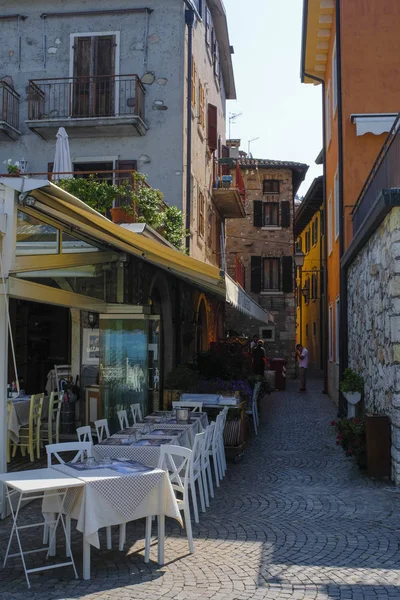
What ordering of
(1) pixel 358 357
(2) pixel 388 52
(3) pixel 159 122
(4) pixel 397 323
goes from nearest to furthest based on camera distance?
(4) pixel 397 323
(1) pixel 358 357
(2) pixel 388 52
(3) pixel 159 122

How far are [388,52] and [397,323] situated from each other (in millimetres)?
8507

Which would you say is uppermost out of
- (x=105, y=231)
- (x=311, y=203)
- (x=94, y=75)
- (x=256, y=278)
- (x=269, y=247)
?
(x=94, y=75)

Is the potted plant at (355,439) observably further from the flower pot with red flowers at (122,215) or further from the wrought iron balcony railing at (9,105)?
the wrought iron balcony railing at (9,105)

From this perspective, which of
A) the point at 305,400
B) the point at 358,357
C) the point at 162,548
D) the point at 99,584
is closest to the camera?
the point at 99,584

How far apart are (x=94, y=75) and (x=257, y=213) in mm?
14168

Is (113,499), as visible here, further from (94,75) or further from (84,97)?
(94,75)

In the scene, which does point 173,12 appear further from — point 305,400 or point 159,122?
point 305,400

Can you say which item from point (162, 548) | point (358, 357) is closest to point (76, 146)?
point (358, 357)

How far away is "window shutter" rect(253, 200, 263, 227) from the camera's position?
1152 inches

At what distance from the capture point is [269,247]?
2934 cm

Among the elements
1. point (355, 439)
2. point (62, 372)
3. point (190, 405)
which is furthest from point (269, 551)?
point (62, 372)

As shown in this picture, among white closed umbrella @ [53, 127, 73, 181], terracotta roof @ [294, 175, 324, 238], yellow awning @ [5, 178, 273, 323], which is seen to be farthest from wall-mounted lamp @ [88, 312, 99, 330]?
terracotta roof @ [294, 175, 324, 238]

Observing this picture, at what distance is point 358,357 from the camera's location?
1195 cm

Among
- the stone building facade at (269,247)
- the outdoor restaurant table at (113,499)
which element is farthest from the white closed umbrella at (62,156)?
the stone building facade at (269,247)
